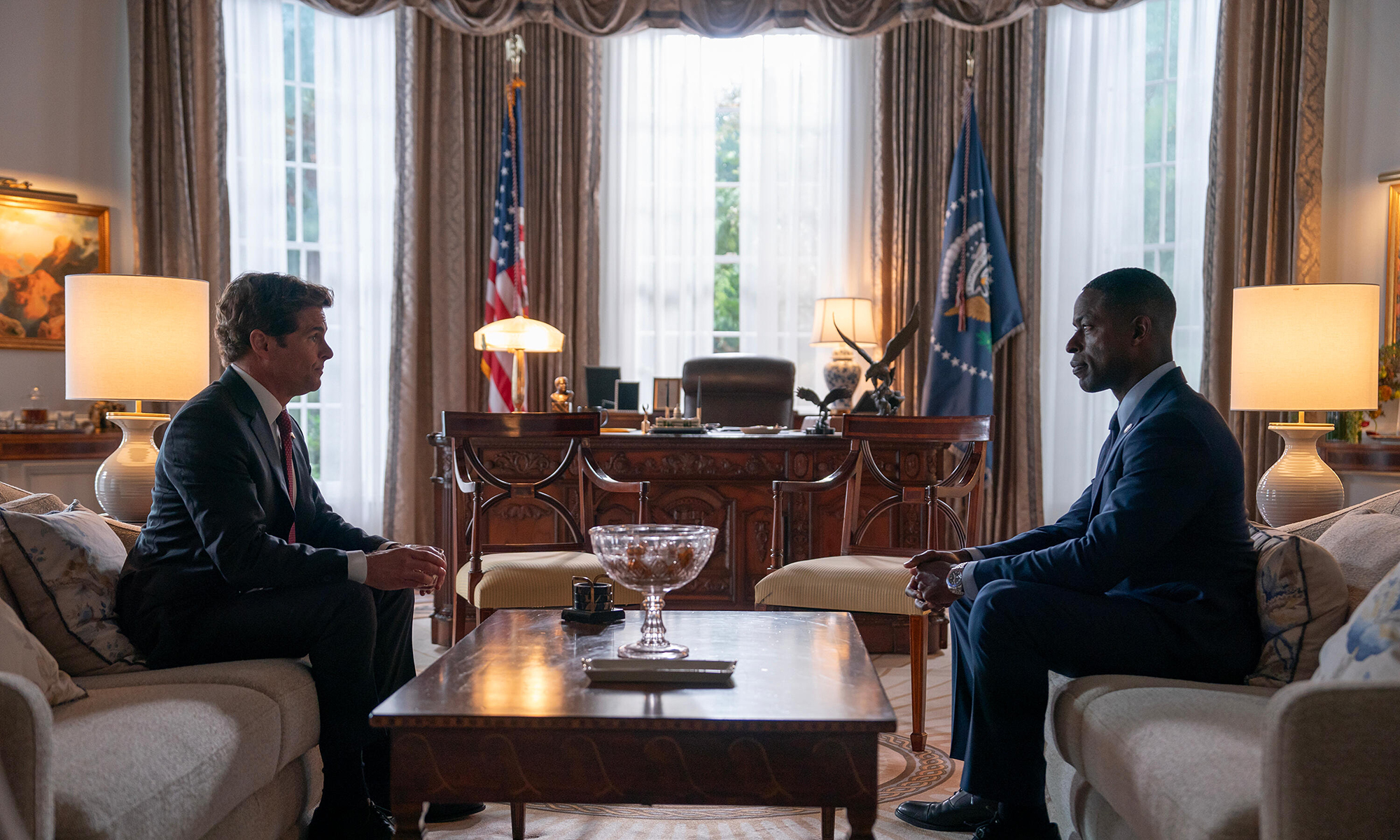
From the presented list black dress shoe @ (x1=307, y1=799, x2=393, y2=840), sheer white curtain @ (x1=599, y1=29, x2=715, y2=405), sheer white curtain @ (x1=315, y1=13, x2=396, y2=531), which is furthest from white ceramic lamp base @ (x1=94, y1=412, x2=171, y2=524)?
sheer white curtain @ (x1=599, y1=29, x2=715, y2=405)

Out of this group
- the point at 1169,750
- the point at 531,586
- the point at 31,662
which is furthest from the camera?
the point at 531,586

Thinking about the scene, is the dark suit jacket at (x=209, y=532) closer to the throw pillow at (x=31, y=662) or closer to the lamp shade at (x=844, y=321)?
the throw pillow at (x=31, y=662)

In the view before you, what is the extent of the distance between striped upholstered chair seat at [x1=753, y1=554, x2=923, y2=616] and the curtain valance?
417 centimetres

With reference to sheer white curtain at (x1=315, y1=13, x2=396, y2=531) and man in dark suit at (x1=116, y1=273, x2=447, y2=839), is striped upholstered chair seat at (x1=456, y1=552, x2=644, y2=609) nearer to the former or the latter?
man in dark suit at (x1=116, y1=273, x2=447, y2=839)

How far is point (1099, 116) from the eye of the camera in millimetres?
6180

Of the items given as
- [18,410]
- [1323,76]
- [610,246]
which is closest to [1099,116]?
[1323,76]

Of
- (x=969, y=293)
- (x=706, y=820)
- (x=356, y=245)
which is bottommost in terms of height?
(x=706, y=820)

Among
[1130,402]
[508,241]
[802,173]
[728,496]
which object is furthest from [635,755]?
[802,173]

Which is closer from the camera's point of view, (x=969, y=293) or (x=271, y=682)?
(x=271, y=682)

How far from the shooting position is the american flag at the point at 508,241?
616 centimetres

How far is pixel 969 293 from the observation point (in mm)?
6121

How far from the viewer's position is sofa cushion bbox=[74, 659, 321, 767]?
75.5 inches

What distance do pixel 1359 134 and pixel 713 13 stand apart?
3.63 meters

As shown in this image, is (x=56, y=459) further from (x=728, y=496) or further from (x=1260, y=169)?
(x=1260, y=169)
